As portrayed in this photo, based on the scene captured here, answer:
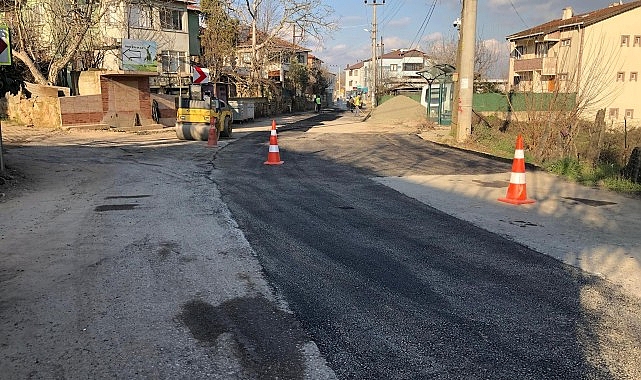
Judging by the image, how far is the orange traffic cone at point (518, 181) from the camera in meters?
8.41

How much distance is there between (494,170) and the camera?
40.9 ft

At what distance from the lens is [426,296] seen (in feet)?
14.4

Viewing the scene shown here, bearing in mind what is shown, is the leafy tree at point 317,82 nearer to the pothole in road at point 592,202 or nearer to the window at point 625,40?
the window at point 625,40

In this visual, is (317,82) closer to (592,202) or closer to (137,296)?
(592,202)

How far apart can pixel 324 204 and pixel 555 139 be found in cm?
840

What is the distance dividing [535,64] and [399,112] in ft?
73.6

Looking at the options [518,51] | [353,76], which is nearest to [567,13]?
[518,51]

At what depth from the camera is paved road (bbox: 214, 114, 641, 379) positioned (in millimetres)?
3307

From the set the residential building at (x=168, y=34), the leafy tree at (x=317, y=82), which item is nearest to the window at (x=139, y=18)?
the residential building at (x=168, y=34)

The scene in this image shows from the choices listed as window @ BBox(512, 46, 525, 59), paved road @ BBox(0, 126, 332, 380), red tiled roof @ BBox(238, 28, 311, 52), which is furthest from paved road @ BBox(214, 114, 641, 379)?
window @ BBox(512, 46, 525, 59)

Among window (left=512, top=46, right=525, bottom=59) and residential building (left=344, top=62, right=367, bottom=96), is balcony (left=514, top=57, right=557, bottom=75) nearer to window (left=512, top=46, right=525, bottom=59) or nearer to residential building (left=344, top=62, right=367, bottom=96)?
window (left=512, top=46, right=525, bottom=59)

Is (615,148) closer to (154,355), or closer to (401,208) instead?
(401,208)

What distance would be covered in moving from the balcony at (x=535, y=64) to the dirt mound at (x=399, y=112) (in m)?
16.0

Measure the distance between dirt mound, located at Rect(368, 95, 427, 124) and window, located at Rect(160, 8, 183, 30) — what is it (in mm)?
19940
